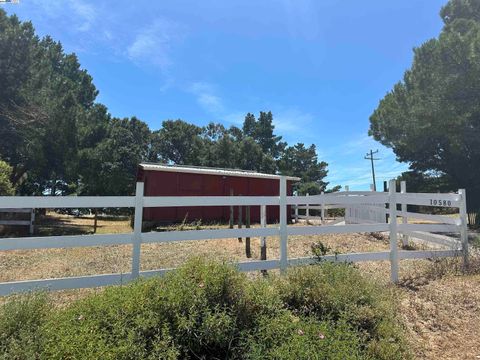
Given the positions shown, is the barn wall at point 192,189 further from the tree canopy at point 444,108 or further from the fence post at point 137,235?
the fence post at point 137,235

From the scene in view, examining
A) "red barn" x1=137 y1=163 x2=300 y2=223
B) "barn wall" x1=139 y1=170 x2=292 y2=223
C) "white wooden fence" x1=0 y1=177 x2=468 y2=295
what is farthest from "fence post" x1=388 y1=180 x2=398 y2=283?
"barn wall" x1=139 y1=170 x2=292 y2=223

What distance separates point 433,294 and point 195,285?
342 cm

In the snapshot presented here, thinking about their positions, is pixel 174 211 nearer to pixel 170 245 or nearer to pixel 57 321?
pixel 170 245

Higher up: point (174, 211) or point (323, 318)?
point (174, 211)

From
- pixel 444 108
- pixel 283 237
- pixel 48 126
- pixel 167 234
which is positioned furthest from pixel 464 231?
pixel 48 126

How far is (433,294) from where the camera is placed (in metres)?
4.77

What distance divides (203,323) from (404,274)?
4409 mm

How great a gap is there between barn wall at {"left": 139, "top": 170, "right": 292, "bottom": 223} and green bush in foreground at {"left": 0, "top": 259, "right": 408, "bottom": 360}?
13.2m

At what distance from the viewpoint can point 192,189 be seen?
1828 centimetres

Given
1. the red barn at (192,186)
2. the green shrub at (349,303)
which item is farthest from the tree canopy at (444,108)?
the green shrub at (349,303)

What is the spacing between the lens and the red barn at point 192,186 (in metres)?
17.3

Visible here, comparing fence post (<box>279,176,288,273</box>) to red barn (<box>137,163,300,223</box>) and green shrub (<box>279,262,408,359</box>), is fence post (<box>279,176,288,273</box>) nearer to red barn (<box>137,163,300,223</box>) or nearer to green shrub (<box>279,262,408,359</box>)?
green shrub (<box>279,262,408,359</box>)

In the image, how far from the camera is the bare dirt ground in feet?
12.7

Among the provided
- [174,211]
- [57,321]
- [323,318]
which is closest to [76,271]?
[57,321]
